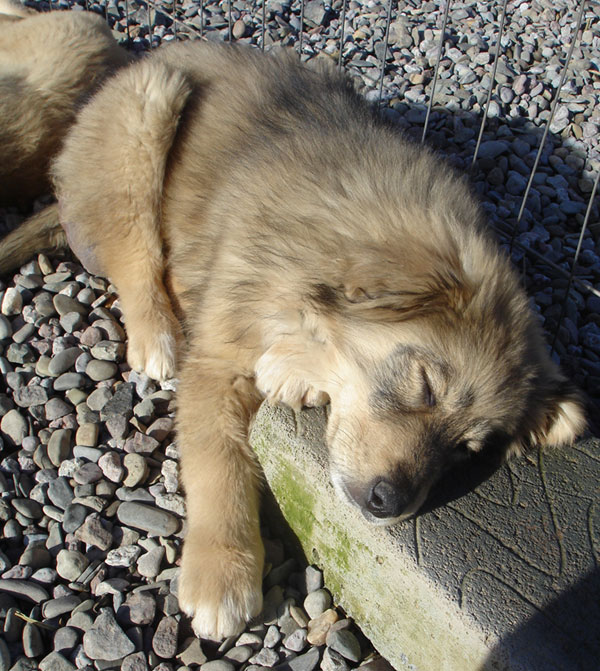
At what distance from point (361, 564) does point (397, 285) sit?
966 millimetres

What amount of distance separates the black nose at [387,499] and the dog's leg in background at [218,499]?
57 centimetres

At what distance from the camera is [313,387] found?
8.90ft

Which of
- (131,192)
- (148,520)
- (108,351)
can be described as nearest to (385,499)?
(148,520)

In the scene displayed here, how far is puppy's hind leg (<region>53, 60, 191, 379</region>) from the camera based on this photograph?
3.48 m

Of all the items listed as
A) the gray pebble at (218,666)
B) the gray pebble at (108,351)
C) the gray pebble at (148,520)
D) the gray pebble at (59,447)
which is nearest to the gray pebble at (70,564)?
the gray pebble at (148,520)

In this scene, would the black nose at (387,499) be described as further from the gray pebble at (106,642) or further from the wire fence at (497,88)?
the wire fence at (497,88)

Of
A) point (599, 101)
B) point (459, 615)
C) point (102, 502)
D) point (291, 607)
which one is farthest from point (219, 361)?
point (599, 101)

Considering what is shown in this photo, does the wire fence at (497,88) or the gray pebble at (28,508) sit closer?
the gray pebble at (28,508)

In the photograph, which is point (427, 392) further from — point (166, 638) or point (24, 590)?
point (24, 590)

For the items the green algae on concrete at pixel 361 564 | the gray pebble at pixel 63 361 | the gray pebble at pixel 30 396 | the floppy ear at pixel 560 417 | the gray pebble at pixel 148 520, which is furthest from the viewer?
the gray pebble at pixel 63 361

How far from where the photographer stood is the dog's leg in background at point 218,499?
238 cm

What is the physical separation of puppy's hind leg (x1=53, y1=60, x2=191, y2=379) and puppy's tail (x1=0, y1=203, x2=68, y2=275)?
0.45ft

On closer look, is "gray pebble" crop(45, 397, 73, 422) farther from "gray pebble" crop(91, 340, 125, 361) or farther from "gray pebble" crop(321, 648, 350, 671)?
"gray pebble" crop(321, 648, 350, 671)

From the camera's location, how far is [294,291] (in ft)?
8.30
